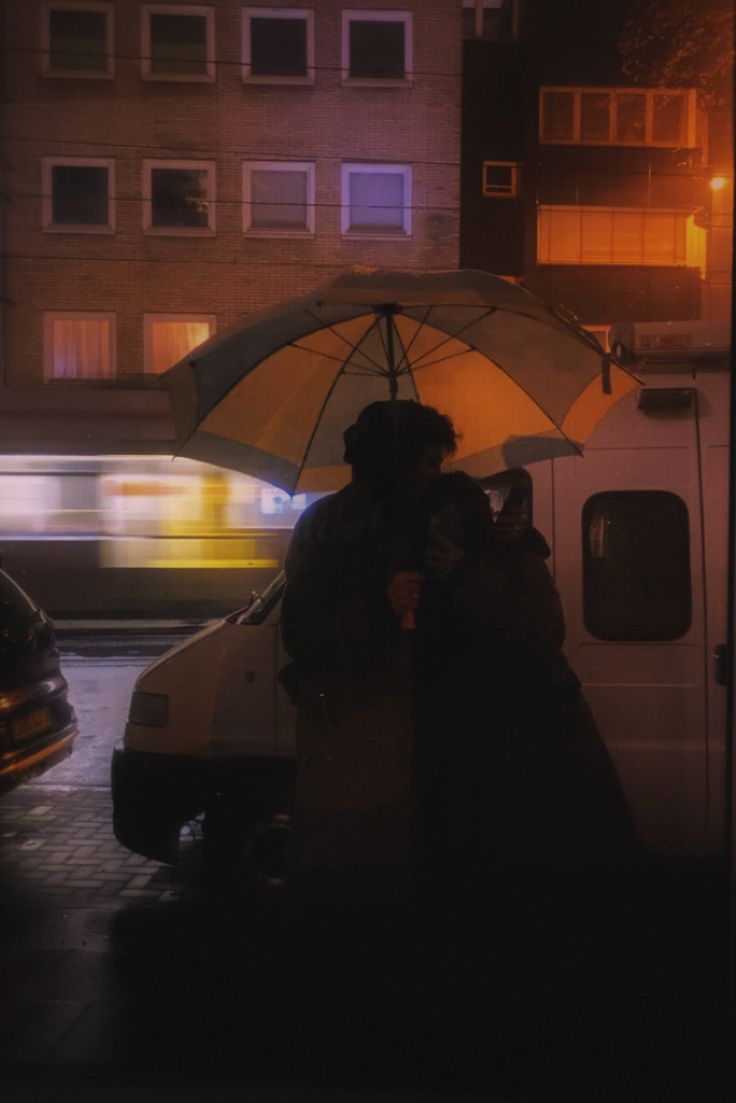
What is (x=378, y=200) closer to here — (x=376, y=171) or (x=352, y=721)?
Result: (x=376, y=171)

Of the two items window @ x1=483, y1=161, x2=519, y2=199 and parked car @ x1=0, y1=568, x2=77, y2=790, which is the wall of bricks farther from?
parked car @ x1=0, y1=568, x2=77, y2=790

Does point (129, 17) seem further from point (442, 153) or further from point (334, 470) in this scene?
point (334, 470)

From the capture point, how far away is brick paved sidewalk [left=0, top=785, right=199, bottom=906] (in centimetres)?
585

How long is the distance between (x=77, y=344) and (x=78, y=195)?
341 cm

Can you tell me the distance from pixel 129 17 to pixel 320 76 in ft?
15.1

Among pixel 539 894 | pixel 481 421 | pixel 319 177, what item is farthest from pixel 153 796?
pixel 319 177

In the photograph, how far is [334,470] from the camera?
185 inches

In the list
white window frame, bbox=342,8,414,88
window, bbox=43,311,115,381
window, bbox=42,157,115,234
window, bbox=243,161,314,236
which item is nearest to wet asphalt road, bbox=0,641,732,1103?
window, bbox=43,311,115,381

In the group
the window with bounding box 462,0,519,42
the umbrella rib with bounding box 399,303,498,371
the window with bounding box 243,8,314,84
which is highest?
the window with bounding box 462,0,519,42

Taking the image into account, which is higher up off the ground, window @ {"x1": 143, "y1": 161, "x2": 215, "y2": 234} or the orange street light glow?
window @ {"x1": 143, "y1": 161, "x2": 215, "y2": 234}

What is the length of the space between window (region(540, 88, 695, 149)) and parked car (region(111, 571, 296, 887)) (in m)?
24.6

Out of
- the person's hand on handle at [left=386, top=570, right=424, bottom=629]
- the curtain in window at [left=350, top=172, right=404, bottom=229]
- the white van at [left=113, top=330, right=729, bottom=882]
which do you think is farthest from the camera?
the curtain in window at [left=350, top=172, right=404, bottom=229]

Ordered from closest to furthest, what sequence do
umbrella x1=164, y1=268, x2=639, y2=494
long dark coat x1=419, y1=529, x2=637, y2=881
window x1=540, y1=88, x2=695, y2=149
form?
long dark coat x1=419, y1=529, x2=637, y2=881 → umbrella x1=164, y1=268, x2=639, y2=494 → window x1=540, y1=88, x2=695, y2=149

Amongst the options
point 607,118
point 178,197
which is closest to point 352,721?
point 178,197
